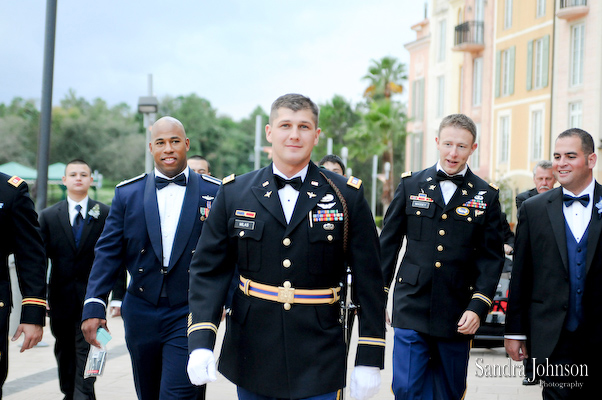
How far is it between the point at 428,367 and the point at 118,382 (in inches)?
165

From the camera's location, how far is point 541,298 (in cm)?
536

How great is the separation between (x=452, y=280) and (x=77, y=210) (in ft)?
13.4

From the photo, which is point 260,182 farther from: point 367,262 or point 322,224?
point 367,262

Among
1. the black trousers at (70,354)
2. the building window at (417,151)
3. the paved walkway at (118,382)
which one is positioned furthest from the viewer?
the building window at (417,151)

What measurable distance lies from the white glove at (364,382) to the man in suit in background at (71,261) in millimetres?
3999

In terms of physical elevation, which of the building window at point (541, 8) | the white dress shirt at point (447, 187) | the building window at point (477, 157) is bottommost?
the white dress shirt at point (447, 187)

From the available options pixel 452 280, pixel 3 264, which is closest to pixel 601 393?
pixel 452 280

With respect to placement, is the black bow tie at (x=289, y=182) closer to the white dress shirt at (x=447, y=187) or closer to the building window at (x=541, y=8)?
the white dress shirt at (x=447, y=187)

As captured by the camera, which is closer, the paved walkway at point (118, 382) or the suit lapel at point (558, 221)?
Answer: the suit lapel at point (558, 221)

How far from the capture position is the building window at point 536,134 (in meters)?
32.1

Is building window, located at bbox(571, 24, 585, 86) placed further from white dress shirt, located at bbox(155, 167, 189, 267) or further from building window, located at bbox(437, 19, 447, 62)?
white dress shirt, located at bbox(155, 167, 189, 267)

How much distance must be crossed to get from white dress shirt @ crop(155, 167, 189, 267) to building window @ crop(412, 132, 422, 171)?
141 ft

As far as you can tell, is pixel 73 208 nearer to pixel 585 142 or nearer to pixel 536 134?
pixel 585 142

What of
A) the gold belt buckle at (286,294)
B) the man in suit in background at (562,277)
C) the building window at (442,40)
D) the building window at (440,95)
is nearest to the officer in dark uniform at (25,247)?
the gold belt buckle at (286,294)
